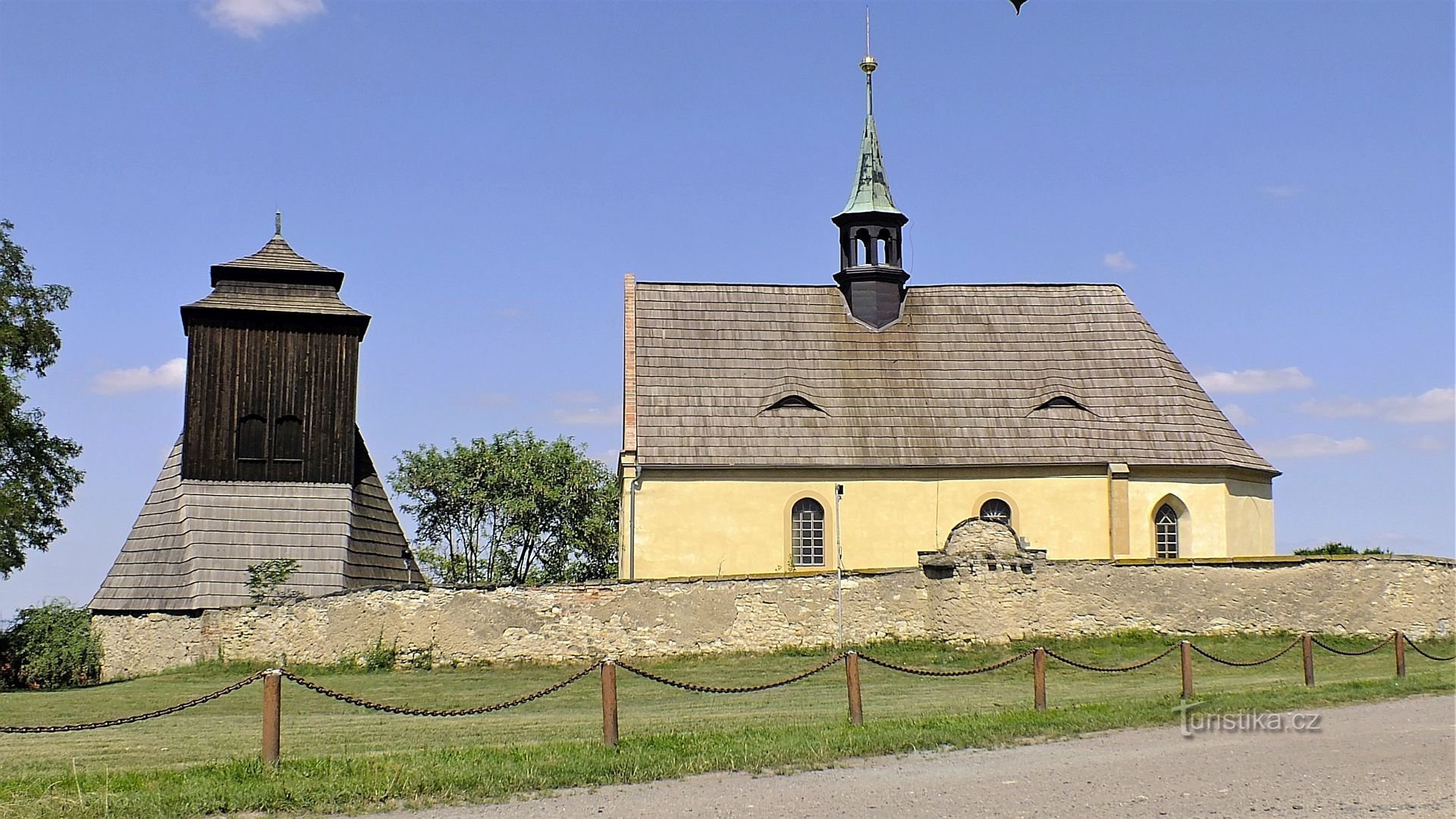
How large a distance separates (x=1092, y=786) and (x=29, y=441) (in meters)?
31.9

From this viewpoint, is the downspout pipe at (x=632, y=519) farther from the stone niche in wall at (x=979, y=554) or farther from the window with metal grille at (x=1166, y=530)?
the window with metal grille at (x=1166, y=530)

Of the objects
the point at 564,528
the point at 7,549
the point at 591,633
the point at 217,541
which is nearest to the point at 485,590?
the point at 591,633

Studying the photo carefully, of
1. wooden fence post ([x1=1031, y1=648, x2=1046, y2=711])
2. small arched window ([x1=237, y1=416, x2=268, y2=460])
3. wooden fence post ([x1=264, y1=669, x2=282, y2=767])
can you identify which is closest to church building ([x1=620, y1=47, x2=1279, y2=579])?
small arched window ([x1=237, y1=416, x2=268, y2=460])

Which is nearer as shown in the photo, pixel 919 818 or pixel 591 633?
pixel 919 818

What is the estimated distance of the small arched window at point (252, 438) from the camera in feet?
98.8

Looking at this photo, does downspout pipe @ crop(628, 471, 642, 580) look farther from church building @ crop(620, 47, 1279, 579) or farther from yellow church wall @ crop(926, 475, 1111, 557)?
yellow church wall @ crop(926, 475, 1111, 557)

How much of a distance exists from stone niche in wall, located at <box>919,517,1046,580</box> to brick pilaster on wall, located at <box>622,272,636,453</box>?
8061 mm

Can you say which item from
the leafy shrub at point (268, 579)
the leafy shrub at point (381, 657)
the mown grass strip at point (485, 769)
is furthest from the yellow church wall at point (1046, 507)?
the mown grass strip at point (485, 769)

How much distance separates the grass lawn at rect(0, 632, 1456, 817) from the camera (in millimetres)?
10609

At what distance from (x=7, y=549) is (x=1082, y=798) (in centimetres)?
3077

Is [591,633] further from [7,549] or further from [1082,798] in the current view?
[7,549]

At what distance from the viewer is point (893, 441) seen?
1179 inches

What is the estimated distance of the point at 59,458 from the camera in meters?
35.1

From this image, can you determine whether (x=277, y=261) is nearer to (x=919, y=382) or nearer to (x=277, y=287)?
(x=277, y=287)
